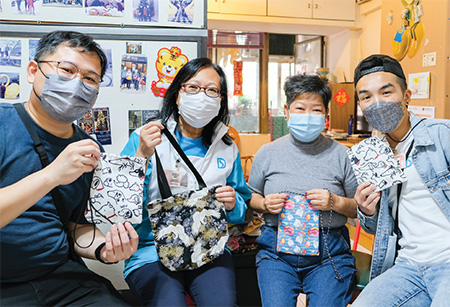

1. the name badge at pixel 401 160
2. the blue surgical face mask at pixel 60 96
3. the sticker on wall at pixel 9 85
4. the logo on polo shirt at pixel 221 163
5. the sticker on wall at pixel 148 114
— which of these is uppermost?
the sticker on wall at pixel 9 85

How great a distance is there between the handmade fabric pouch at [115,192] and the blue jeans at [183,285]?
293 millimetres

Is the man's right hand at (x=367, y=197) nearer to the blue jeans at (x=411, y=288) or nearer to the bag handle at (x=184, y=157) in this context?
the blue jeans at (x=411, y=288)

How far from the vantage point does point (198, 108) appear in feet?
5.93

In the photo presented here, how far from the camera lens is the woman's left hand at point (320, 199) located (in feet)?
5.90

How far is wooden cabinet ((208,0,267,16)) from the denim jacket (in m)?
3.99

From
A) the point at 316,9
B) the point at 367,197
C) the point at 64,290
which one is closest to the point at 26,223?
the point at 64,290

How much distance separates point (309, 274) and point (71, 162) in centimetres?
119

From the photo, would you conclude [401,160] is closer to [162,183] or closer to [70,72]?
[162,183]

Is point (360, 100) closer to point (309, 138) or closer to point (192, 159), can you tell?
point (309, 138)

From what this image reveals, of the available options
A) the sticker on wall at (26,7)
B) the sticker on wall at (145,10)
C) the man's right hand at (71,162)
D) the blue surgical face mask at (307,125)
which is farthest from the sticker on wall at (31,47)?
the blue surgical face mask at (307,125)

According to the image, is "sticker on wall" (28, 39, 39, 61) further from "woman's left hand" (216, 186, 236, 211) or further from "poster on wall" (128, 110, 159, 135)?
"woman's left hand" (216, 186, 236, 211)

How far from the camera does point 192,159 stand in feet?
6.05

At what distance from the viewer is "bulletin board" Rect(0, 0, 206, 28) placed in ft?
6.43

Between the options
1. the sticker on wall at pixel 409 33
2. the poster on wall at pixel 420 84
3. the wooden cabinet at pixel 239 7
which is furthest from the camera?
the wooden cabinet at pixel 239 7
